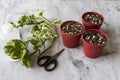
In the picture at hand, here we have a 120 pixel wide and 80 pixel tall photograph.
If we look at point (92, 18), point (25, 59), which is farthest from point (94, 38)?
point (25, 59)

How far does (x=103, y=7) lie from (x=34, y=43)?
0.46 m

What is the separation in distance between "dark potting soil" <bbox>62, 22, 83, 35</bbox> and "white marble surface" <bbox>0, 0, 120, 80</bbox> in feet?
0.23

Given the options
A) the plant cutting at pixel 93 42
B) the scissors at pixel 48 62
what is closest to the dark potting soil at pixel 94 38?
the plant cutting at pixel 93 42

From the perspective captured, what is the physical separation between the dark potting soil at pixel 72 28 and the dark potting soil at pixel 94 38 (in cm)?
3

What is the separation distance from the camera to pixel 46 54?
76 centimetres

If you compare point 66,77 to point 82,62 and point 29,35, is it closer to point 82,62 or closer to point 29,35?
point 82,62

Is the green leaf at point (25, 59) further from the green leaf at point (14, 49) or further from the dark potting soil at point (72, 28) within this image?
the dark potting soil at point (72, 28)

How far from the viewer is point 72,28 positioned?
2.57 ft

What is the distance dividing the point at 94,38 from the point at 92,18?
0.13m

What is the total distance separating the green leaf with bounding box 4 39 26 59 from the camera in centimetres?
69

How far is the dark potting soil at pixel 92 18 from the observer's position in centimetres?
82

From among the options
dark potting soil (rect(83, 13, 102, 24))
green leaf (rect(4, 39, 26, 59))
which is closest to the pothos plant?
green leaf (rect(4, 39, 26, 59))

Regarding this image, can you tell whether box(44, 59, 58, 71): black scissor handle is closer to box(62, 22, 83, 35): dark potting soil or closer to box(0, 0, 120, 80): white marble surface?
box(0, 0, 120, 80): white marble surface

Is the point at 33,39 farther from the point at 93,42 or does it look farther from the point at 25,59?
the point at 93,42
